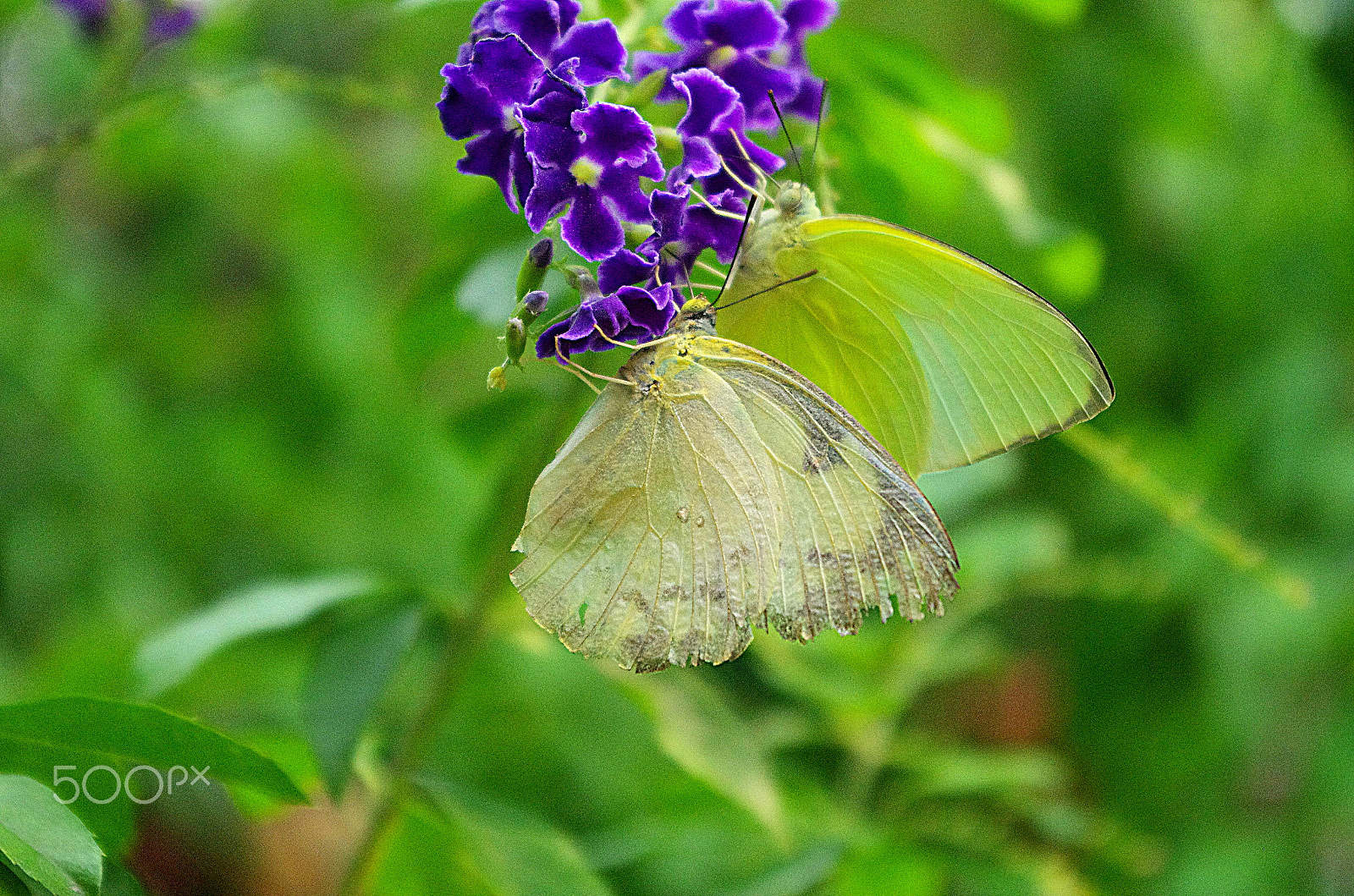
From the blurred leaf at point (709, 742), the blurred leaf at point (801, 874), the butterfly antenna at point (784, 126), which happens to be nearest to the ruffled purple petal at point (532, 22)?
the butterfly antenna at point (784, 126)

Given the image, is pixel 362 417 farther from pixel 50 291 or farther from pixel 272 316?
pixel 50 291

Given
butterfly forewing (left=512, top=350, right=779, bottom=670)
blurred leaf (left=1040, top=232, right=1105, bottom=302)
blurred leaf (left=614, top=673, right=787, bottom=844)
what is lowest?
blurred leaf (left=614, top=673, right=787, bottom=844)

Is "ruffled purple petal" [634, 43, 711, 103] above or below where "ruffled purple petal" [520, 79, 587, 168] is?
above

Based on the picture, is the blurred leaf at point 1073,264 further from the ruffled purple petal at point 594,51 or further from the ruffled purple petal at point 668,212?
the ruffled purple petal at point 594,51

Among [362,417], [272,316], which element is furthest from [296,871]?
[272,316]

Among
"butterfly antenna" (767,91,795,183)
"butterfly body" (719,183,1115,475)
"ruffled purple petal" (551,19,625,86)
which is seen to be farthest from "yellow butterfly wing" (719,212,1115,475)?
"ruffled purple petal" (551,19,625,86)

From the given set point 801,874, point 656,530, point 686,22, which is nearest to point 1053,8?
point 686,22

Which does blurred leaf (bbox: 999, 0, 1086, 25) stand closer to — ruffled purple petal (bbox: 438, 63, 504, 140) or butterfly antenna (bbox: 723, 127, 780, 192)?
butterfly antenna (bbox: 723, 127, 780, 192)
